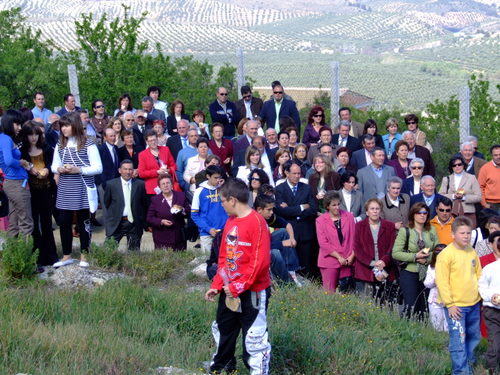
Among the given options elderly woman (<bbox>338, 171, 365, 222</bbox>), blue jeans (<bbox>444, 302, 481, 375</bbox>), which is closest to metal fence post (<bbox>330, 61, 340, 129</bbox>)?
elderly woman (<bbox>338, 171, 365, 222</bbox>)

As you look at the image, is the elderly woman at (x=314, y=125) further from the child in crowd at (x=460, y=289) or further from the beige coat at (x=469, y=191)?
the child in crowd at (x=460, y=289)

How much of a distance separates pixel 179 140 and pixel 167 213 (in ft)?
7.91

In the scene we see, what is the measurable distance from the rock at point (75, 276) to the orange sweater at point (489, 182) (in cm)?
576

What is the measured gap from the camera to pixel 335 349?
7.62 meters

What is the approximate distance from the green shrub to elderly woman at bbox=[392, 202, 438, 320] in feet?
12.2

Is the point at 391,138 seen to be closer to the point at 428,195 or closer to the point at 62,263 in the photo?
the point at 428,195

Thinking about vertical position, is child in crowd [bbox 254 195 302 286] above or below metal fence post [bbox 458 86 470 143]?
below

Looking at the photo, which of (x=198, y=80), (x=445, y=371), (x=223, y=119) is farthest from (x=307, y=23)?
(x=445, y=371)

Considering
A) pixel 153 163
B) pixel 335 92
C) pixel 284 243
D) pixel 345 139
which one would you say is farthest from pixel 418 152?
pixel 153 163

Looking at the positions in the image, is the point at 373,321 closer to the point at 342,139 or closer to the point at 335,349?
the point at 335,349

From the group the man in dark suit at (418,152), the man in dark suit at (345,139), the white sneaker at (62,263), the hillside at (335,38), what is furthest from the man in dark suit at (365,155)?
the hillside at (335,38)

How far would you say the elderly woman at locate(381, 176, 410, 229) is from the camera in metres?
10.9

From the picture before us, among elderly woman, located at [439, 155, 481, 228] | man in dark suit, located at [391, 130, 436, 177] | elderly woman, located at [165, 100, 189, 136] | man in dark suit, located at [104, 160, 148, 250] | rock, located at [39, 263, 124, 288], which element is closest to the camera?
rock, located at [39, 263, 124, 288]

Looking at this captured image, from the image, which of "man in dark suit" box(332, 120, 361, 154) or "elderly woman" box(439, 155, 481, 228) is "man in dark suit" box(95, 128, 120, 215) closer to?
"man in dark suit" box(332, 120, 361, 154)
